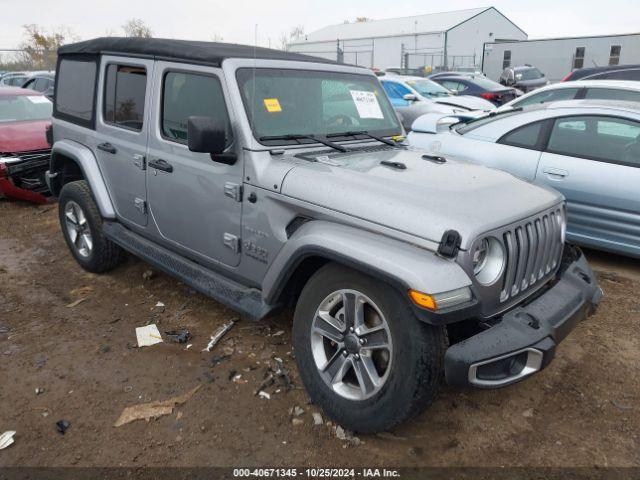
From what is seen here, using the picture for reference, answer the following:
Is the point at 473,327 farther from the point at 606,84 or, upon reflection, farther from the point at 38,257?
the point at 606,84

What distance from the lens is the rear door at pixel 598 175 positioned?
14.6ft

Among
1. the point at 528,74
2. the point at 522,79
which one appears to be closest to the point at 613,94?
the point at 522,79

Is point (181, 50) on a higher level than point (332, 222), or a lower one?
higher

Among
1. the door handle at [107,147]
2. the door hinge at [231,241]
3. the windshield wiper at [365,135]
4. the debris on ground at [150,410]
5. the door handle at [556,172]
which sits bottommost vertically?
the debris on ground at [150,410]

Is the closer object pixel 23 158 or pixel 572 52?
pixel 23 158

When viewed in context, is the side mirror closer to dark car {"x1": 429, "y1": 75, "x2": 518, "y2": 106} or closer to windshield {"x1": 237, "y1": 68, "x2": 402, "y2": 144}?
windshield {"x1": 237, "y1": 68, "x2": 402, "y2": 144}

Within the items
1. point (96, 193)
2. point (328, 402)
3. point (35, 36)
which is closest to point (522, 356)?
point (328, 402)

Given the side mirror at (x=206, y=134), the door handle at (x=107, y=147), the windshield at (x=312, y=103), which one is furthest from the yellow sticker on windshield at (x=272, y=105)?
the door handle at (x=107, y=147)

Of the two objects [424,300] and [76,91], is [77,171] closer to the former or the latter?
[76,91]

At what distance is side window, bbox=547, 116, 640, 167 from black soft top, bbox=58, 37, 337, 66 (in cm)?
254

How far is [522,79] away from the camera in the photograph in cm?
1783

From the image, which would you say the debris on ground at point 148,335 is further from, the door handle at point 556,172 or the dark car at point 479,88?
the dark car at point 479,88

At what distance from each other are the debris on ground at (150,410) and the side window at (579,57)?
30.0 m

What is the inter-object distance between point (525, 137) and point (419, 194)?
3112mm
